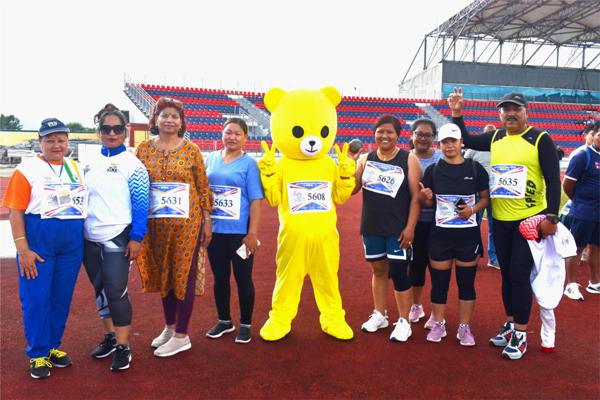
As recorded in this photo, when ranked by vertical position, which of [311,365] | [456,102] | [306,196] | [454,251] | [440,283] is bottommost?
[311,365]

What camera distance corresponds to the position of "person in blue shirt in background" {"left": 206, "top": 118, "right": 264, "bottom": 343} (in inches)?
129

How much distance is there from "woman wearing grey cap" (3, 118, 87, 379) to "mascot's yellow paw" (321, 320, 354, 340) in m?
1.92

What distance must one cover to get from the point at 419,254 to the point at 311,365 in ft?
4.45

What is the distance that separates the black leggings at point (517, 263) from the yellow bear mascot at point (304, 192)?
124cm

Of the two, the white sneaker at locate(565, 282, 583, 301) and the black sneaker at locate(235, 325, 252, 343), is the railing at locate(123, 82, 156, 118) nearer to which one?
the black sneaker at locate(235, 325, 252, 343)

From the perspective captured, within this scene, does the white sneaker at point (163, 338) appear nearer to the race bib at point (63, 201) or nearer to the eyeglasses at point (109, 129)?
the race bib at point (63, 201)

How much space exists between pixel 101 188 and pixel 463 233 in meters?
2.62

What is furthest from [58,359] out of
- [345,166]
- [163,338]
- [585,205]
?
[585,205]

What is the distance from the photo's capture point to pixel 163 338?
3301 millimetres

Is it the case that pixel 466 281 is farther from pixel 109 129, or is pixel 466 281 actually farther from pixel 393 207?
pixel 109 129

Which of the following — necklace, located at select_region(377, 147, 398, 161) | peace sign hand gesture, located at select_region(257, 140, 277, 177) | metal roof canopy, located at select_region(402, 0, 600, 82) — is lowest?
peace sign hand gesture, located at select_region(257, 140, 277, 177)

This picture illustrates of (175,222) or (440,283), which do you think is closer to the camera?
(175,222)

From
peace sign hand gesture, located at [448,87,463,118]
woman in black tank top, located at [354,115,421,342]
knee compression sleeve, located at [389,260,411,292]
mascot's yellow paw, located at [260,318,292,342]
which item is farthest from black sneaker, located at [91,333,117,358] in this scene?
peace sign hand gesture, located at [448,87,463,118]

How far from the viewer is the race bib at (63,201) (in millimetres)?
2740
